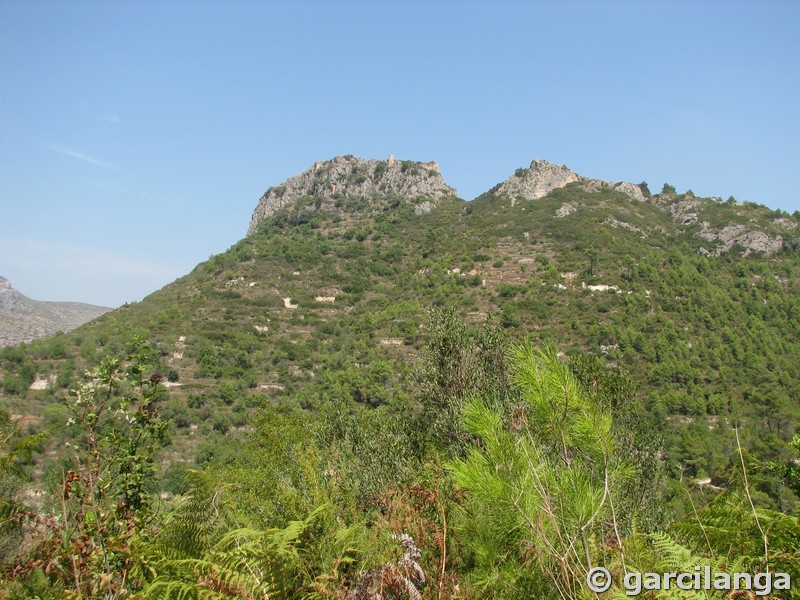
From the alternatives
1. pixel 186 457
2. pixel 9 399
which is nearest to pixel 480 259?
pixel 186 457

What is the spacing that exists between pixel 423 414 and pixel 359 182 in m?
114

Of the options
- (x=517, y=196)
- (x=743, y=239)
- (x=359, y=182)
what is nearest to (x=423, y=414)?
(x=743, y=239)

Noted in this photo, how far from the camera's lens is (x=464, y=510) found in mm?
3402

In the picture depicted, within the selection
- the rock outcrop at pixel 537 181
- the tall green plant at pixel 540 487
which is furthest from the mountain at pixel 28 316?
the tall green plant at pixel 540 487

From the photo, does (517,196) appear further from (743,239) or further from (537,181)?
(743,239)

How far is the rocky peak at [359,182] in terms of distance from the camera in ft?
398

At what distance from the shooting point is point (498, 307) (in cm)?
6625

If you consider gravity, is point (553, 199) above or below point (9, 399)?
above

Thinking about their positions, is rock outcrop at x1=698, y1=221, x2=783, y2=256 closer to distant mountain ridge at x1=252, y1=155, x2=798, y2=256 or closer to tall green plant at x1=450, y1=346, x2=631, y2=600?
distant mountain ridge at x1=252, y1=155, x2=798, y2=256

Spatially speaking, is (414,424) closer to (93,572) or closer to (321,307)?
(93,572)

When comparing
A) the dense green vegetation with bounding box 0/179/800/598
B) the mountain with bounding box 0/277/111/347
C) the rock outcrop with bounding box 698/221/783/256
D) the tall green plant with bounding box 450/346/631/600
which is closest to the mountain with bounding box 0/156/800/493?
the rock outcrop with bounding box 698/221/783/256

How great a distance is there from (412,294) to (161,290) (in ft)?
157

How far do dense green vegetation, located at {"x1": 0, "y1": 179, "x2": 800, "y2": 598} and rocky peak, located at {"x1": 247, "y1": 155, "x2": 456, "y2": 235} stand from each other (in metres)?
7.41

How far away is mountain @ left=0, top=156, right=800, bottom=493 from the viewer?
48094 mm
